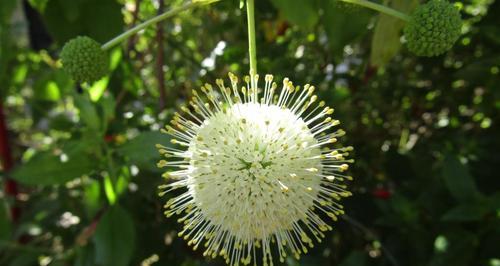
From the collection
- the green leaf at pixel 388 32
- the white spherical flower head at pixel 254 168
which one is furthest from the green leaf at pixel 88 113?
the green leaf at pixel 388 32

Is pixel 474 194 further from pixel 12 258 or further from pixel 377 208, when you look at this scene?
pixel 12 258

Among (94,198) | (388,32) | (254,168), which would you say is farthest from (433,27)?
(94,198)

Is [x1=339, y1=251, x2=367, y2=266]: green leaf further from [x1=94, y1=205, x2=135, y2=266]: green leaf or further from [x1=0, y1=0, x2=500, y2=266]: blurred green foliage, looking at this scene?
[x1=94, y1=205, x2=135, y2=266]: green leaf

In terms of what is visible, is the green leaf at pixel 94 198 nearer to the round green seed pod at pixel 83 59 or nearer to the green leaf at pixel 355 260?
the round green seed pod at pixel 83 59

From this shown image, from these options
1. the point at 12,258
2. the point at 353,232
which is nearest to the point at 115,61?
the point at 12,258

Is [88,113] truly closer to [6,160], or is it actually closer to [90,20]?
[90,20]
